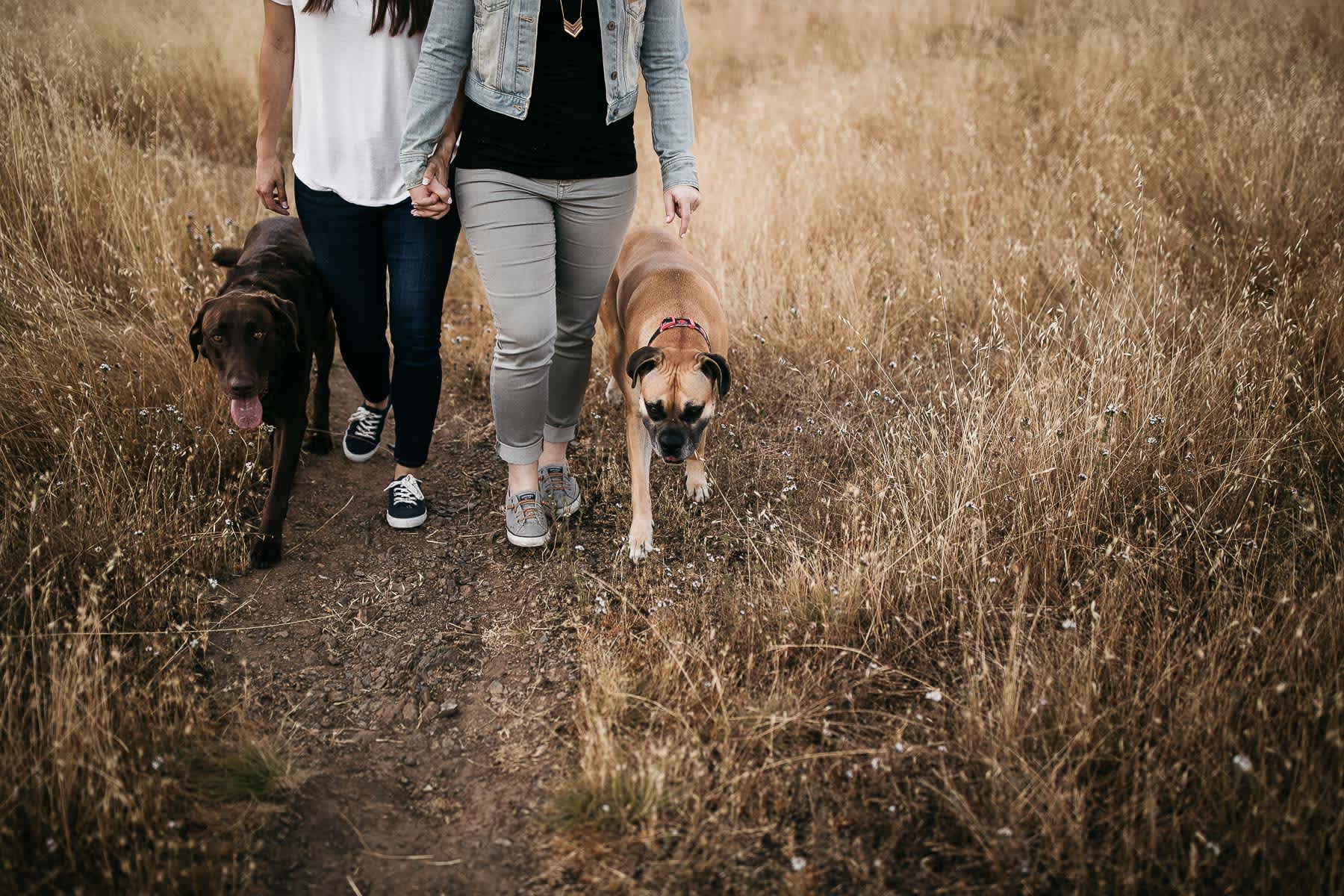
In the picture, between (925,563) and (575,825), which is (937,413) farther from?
(575,825)

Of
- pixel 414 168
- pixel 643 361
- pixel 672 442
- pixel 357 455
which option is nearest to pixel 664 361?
pixel 643 361

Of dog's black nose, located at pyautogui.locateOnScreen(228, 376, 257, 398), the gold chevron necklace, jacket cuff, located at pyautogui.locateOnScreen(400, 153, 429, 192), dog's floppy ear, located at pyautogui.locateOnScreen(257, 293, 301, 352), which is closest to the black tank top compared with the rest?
the gold chevron necklace

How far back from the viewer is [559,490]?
12.2 feet

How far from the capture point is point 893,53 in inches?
352

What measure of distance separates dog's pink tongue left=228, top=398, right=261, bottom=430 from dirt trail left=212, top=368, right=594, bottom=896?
0.62 meters

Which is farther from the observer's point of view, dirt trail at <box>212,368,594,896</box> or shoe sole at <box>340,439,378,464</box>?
shoe sole at <box>340,439,378,464</box>

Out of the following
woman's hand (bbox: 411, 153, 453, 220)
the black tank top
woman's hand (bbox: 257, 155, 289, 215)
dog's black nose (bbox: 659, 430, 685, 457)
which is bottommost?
dog's black nose (bbox: 659, 430, 685, 457)

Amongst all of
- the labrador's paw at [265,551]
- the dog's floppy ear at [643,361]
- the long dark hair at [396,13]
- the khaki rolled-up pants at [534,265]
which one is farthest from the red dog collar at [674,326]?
the labrador's paw at [265,551]

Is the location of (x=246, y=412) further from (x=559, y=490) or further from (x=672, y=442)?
(x=672, y=442)

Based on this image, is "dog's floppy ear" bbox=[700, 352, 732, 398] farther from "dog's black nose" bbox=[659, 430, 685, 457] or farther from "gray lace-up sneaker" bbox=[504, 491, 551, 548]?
"gray lace-up sneaker" bbox=[504, 491, 551, 548]

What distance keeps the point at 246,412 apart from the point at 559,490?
1264 millimetres

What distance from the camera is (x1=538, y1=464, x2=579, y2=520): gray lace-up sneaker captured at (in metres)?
3.67

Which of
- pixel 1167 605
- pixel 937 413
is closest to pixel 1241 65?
pixel 937 413

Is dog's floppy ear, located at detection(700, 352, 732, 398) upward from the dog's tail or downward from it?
downward
